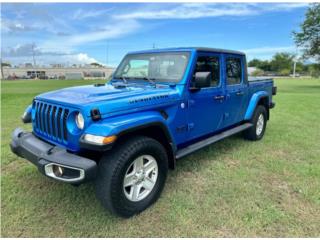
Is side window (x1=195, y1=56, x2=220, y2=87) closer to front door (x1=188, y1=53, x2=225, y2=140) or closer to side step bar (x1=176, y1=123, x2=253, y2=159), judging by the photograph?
front door (x1=188, y1=53, x2=225, y2=140)

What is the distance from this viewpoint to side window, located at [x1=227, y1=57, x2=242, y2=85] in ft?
14.6

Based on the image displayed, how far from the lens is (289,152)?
4785 millimetres

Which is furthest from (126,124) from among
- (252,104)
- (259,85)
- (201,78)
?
(259,85)

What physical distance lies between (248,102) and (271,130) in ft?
5.90

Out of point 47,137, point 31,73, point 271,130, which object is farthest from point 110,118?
point 31,73

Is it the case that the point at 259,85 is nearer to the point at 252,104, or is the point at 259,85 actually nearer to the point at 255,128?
the point at 252,104

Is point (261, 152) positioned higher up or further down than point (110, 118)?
further down

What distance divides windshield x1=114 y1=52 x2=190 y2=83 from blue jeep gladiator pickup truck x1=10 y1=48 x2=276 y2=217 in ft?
0.05

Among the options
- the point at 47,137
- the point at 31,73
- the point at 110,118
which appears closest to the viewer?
the point at 110,118

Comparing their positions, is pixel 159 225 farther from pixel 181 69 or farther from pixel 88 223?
pixel 181 69

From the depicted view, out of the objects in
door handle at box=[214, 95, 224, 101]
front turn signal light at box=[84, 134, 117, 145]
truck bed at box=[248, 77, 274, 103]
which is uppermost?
truck bed at box=[248, 77, 274, 103]

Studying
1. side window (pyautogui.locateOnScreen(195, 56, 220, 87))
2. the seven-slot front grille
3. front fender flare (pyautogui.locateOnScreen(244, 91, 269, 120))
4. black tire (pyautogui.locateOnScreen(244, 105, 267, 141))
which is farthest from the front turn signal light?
black tire (pyautogui.locateOnScreen(244, 105, 267, 141))

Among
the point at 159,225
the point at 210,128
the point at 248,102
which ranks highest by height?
the point at 248,102

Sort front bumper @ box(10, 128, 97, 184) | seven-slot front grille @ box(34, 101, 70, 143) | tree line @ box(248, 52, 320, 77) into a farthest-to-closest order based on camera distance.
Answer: tree line @ box(248, 52, 320, 77) < seven-slot front grille @ box(34, 101, 70, 143) < front bumper @ box(10, 128, 97, 184)
